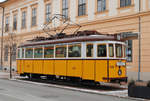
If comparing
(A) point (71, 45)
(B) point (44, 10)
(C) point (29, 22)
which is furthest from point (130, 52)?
(C) point (29, 22)

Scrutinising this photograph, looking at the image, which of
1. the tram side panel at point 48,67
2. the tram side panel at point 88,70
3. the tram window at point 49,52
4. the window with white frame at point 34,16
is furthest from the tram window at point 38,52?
the window with white frame at point 34,16

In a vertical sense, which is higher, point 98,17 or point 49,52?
point 98,17

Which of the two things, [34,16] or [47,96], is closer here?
[47,96]

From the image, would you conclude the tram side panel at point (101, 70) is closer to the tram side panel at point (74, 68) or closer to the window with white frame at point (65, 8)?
the tram side panel at point (74, 68)

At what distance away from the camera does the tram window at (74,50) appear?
1473 centimetres

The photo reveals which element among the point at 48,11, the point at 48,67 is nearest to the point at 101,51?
the point at 48,67

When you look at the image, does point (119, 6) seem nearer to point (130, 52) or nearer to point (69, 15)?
point (130, 52)

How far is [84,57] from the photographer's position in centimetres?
1436

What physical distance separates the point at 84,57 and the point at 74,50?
1000mm

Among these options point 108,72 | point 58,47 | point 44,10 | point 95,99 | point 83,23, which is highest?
point 44,10

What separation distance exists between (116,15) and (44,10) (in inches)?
446

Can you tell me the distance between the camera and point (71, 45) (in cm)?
1522

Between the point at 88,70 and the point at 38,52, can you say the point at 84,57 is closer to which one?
the point at 88,70

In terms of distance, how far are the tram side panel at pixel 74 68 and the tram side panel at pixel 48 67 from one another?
5.73 ft
